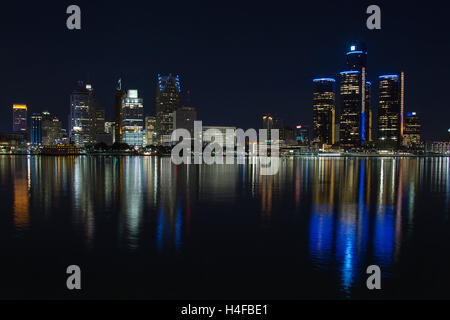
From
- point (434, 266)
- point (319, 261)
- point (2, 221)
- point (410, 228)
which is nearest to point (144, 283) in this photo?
point (319, 261)

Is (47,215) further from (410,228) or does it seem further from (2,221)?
(410,228)

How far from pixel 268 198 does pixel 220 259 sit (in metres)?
14.2

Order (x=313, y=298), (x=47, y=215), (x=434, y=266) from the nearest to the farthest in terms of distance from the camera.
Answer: (x=313, y=298) < (x=434, y=266) < (x=47, y=215)

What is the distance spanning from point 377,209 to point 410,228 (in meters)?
4.72

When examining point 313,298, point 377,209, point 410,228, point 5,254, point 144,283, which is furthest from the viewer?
point 377,209

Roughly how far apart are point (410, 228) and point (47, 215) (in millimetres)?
16120

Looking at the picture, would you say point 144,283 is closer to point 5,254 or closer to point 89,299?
point 89,299

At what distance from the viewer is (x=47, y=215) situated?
63.9 ft

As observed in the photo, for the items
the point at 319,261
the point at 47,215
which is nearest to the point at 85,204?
the point at 47,215

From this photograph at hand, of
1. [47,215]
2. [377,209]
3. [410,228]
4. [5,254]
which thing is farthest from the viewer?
[377,209]

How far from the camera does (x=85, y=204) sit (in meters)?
22.9

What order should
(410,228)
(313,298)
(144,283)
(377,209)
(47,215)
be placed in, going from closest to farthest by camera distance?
1. (313,298)
2. (144,283)
3. (410,228)
4. (47,215)
5. (377,209)

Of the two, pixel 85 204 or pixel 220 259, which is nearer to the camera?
pixel 220 259
